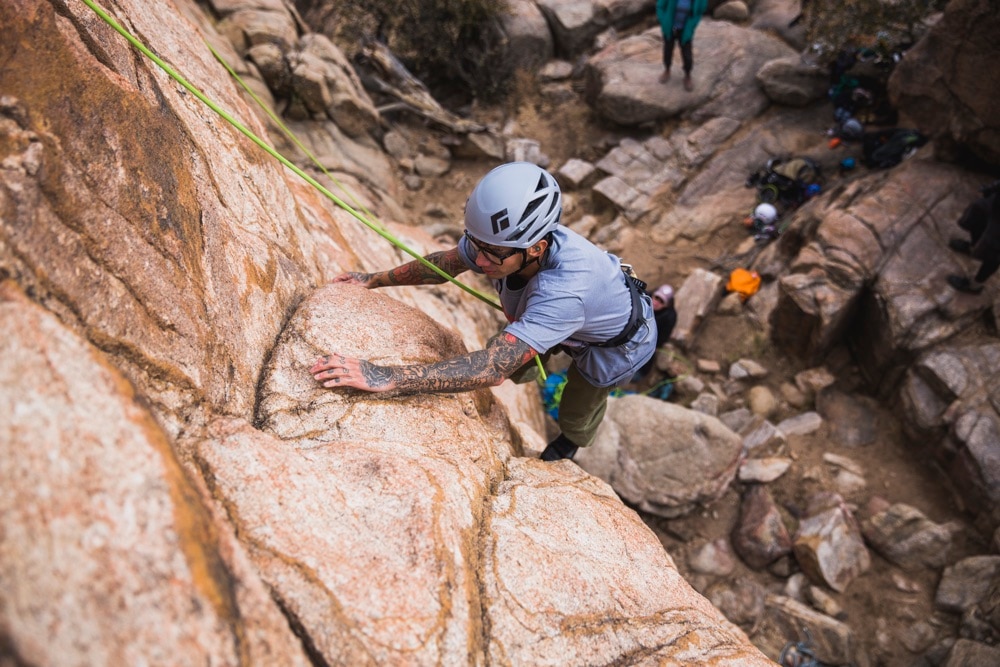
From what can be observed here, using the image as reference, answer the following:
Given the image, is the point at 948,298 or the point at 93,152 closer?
the point at 93,152

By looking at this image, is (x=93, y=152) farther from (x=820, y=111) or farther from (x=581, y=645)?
(x=820, y=111)

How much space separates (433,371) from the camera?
355 cm

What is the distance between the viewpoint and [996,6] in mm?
8258

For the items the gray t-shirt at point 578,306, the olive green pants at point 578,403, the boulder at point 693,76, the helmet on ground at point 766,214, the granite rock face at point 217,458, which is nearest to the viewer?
the granite rock face at point 217,458

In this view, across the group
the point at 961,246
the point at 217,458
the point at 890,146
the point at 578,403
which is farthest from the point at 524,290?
the point at 890,146

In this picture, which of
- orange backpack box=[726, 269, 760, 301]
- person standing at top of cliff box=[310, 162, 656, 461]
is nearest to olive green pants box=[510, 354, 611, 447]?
person standing at top of cliff box=[310, 162, 656, 461]

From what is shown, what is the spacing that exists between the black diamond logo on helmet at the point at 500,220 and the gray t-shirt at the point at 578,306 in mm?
406

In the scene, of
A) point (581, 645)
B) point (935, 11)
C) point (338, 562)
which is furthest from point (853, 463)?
point (935, 11)

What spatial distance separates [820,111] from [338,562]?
555 inches

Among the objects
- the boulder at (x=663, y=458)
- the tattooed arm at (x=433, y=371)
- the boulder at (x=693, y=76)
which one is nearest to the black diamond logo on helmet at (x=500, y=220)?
the tattooed arm at (x=433, y=371)

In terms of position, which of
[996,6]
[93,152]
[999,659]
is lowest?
[999,659]

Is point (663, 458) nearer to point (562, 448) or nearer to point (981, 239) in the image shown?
point (562, 448)

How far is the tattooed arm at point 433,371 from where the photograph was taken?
3.45 metres

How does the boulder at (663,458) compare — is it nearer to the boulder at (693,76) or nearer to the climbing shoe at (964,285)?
the climbing shoe at (964,285)
